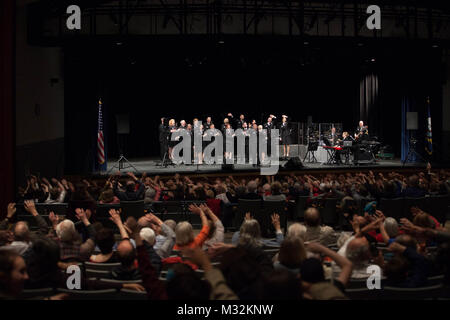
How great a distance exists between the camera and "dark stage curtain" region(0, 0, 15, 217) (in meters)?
9.56

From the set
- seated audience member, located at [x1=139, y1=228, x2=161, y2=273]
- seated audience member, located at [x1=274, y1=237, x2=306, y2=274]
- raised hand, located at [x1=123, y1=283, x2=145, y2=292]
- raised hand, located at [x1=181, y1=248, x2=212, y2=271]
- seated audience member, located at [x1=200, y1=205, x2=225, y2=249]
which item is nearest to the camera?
raised hand, located at [x1=181, y1=248, x2=212, y2=271]

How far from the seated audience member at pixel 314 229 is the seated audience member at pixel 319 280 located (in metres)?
1.81

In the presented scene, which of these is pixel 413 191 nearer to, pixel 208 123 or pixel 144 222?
pixel 144 222

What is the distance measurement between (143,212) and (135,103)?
12863 mm

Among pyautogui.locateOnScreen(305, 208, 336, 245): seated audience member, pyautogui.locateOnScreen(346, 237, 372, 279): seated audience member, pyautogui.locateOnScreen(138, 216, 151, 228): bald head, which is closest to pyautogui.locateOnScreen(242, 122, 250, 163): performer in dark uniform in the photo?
pyautogui.locateOnScreen(305, 208, 336, 245): seated audience member

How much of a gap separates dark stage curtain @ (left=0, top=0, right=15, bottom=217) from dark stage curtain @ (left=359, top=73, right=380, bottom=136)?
1362cm

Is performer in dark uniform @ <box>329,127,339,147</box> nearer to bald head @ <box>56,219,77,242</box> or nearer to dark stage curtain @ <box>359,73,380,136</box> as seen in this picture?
dark stage curtain @ <box>359,73,380,136</box>

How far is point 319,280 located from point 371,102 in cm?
1779

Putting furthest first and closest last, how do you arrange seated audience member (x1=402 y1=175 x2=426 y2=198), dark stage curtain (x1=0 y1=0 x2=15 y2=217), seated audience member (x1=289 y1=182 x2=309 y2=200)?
dark stage curtain (x1=0 y1=0 x2=15 y2=217) → seated audience member (x1=289 y1=182 x2=309 y2=200) → seated audience member (x1=402 y1=175 x2=426 y2=198)

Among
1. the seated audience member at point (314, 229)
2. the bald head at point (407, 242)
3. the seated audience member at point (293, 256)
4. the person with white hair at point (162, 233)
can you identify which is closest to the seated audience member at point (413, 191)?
the seated audience member at point (314, 229)

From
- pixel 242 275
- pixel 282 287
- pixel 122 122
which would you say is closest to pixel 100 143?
pixel 122 122

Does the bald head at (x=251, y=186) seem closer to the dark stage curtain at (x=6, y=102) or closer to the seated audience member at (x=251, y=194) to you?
the seated audience member at (x=251, y=194)

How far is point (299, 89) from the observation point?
21375 mm
